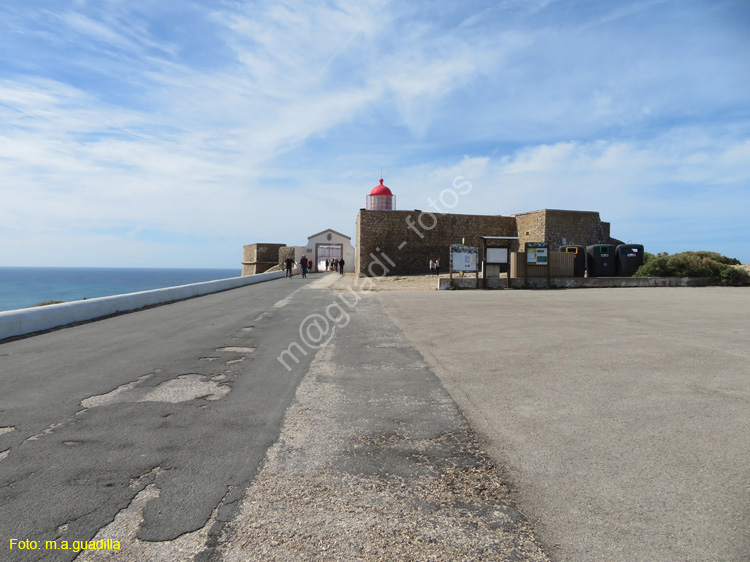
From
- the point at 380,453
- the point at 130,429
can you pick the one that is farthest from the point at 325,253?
the point at 380,453

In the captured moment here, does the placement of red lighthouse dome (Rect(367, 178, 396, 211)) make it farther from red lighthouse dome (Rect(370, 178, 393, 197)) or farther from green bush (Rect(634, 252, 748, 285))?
green bush (Rect(634, 252, 748, 285))

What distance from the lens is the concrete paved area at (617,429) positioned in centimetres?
221

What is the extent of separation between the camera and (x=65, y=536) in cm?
222

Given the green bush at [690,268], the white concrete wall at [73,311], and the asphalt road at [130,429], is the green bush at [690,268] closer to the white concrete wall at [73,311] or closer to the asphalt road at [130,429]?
the asphalt road at [130,429]

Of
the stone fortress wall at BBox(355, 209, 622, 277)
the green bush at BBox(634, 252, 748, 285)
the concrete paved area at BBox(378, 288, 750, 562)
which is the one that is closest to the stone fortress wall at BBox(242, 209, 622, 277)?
the stone fortress wall at BBox(355, 209, 622, 277)

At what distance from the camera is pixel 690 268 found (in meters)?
22.2

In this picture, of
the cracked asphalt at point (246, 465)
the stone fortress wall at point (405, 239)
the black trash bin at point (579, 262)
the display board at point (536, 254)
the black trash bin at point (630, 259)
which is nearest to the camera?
the cracked asphalt at point (246, 465)

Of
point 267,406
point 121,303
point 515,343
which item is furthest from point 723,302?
point 121,303

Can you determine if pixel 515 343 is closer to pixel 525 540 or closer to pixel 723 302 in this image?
pixel 525 540

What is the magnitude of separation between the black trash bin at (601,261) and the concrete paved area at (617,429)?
16.6 meters

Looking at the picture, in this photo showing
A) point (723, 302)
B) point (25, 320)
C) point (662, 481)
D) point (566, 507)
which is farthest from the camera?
point (723, 302)

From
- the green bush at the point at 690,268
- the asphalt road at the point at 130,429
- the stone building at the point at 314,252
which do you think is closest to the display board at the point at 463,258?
the green bush at the point at 690,268

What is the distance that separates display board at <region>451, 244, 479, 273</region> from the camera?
827 inches

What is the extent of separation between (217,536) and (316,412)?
6.11 feet
